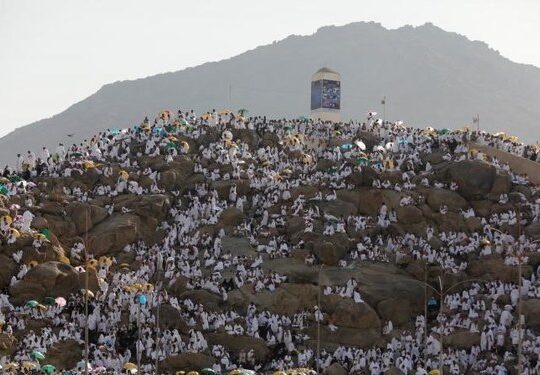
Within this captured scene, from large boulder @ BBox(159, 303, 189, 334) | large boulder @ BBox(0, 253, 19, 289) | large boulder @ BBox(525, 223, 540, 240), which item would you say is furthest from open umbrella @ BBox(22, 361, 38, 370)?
large boulder @ BBox(525, 223, 540, 240)

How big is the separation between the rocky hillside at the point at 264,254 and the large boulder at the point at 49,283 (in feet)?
0.27

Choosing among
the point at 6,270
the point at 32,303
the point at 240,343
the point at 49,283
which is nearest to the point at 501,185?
the point at 240,343

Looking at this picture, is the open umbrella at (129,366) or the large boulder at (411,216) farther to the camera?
the large boulder at (411,216)

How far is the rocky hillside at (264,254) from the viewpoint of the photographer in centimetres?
4547

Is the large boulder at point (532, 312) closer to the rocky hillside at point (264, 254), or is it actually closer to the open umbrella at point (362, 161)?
the rocky hillside at point (264, 254)

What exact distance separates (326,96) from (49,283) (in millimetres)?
41112

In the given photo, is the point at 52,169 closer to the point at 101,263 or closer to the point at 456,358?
the point at 101,263

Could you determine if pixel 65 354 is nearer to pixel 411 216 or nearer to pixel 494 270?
pixel 494 270

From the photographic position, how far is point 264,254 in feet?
181

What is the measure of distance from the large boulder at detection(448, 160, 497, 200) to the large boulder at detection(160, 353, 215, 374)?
23.2 m

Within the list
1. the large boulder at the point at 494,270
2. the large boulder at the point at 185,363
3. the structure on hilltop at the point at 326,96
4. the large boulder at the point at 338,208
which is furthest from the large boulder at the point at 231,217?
the structure on hilltop at the point at 326,96

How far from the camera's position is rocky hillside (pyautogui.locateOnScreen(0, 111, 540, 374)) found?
45469 millimetres

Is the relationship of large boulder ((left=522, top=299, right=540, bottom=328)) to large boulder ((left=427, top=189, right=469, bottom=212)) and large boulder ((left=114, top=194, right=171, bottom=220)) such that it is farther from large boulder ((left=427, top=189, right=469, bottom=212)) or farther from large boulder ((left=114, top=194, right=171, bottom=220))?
large boulder ((left=114, top=194, right=171, bottom=220))

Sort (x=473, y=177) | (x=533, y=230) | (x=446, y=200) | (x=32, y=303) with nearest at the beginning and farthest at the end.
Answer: (x=32, y=303) → (x=533, y=230) → (x=446, y=200) → (x=473, y=177)
